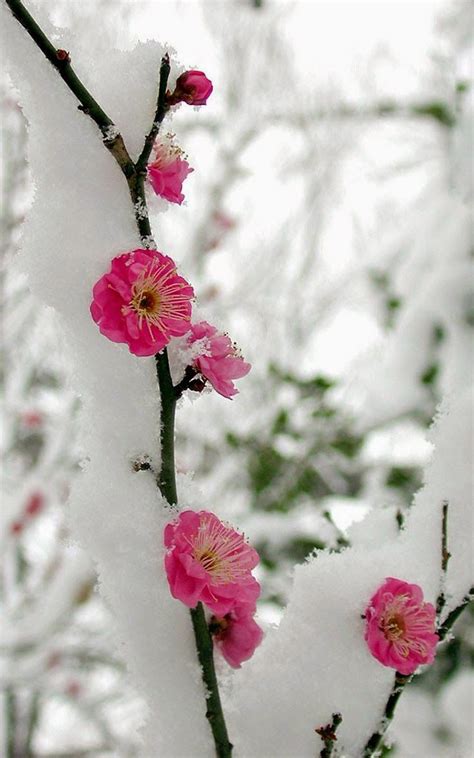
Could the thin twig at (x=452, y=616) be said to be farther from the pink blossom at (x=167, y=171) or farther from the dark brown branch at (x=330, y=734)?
the pink blossom at (x=167, y=171)

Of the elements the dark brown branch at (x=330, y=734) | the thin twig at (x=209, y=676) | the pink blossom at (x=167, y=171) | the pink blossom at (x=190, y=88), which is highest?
the pink blossom at (x=190, y=88)

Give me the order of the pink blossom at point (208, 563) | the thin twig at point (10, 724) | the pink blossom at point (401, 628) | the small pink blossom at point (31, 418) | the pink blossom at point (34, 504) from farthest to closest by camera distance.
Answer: the thin twig at point (10, 724) < the small pink blossom at point (31, 418) < the pink blossom at point (34, 504) < the pink blossom at point (401, 628) < the pink blossom at point (208, 563)

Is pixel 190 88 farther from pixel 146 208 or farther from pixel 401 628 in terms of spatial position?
pixel 401 628

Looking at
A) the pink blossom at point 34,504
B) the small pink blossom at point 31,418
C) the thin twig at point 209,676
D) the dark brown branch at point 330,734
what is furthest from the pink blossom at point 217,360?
the small pink blossom at point 31,418

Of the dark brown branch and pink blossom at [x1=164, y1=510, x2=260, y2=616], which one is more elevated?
pink blossom at [x1=164, y1=510, x2=260, y2=616]

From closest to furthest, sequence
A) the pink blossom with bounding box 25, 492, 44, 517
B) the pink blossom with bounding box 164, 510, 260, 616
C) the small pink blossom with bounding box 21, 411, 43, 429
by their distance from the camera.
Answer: the pink blossom with bounding box 164, 510, 260, 616 → the pink blossom with bounding box 25, 492, 44, 517 → the small pink blossom with bounding box 21, 411, 43, 429

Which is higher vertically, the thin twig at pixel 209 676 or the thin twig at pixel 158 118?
the thin twig at pixel 158 118

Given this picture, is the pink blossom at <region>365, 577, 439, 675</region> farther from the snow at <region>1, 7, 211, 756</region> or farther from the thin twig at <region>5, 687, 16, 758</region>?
the thin twig at <region>5, 687, 16, 758</region>

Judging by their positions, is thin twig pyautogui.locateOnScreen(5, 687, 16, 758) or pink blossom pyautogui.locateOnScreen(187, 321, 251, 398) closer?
pink blossom pyautogui.locateOnScreen(187, 321, 251, 398)

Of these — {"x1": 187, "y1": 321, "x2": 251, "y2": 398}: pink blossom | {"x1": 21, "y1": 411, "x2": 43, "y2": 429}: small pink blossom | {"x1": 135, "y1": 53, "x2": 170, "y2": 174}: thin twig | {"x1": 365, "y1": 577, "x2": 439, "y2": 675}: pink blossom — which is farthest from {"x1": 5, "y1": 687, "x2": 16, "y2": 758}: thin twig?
{"x1": 135, "y1": 53, "x2": 170, "y2": 174}: thin twig
